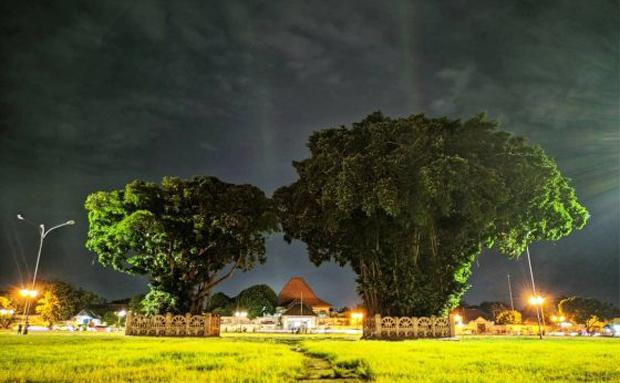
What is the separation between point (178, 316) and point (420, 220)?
19911 mm

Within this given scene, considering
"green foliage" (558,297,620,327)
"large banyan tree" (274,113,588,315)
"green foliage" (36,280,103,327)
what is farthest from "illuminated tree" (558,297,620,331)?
"green foliage" (36,280,103,327)

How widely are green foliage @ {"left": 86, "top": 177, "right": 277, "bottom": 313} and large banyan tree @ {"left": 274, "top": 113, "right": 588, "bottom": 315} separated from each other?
15.2 feet

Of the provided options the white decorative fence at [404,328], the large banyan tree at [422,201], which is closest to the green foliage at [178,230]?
the large banyan tree at [422,201]

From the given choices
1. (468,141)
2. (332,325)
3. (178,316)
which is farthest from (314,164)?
(332,325)

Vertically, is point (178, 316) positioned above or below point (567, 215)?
below

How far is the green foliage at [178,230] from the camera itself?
3244 cm

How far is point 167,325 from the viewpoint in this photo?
32125 millimetres

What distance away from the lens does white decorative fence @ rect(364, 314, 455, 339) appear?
26.3 metres

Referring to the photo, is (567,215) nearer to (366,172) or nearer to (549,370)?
(366,172)

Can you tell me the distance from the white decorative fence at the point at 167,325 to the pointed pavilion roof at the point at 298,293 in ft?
176

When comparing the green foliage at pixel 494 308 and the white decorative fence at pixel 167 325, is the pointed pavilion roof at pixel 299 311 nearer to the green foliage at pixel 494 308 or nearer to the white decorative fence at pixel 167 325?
the white decorative fence at pixel 167 325

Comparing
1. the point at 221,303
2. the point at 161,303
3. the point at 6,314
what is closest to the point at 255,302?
the point at 221,303

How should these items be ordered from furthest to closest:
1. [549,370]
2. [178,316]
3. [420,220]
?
[178,316]
[420,220]
[549,370]

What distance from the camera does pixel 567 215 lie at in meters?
28.9
